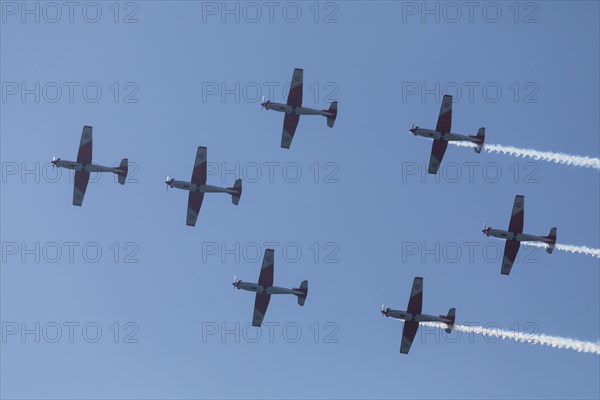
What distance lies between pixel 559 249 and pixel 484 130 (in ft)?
34.3

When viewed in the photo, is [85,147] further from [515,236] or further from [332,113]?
[515,236]

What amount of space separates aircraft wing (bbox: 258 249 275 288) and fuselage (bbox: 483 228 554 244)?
1679 cm

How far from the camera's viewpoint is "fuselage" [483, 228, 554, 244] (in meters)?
71.4

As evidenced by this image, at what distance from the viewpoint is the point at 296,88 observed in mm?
72875

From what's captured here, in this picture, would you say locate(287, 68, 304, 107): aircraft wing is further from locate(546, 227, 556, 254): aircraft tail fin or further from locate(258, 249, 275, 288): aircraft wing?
locate(546, 227, 556, 254): aircraft tail fin

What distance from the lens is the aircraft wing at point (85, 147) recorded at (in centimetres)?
7438

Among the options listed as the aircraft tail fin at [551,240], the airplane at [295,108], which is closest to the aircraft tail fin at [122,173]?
the airplane at [295,108]

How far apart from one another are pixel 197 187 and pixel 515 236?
82.5ft

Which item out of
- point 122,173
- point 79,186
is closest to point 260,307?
point 122,173

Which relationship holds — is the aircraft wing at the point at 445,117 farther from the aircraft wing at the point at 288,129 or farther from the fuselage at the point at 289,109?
the aircraft wing at the point at 288,129

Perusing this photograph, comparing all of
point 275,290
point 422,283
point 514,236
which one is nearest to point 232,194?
point 275,290

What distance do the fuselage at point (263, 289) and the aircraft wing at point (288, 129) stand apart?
11336 mm

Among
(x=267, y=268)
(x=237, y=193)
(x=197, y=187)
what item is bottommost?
(x=267, y=268)

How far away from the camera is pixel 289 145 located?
76125 millimetres
